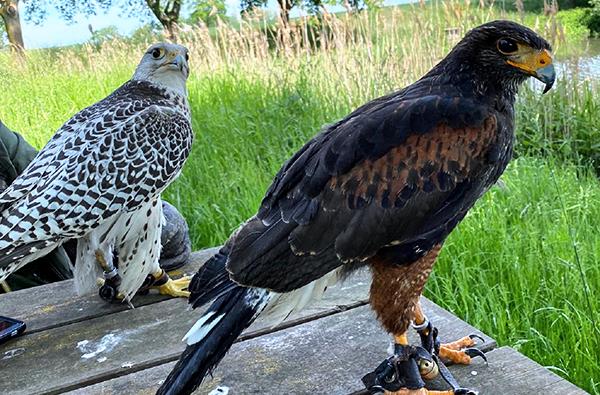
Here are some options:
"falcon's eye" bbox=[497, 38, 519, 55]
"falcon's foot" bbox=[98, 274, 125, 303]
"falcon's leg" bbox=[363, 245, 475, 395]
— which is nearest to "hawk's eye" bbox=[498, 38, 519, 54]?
"falcon's eye" bbox=[497, 38, 519, 55]

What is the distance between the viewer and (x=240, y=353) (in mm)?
1530

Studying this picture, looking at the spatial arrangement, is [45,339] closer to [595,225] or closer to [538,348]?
[538,348]

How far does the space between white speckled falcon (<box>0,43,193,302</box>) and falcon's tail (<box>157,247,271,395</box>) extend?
0.54 metres

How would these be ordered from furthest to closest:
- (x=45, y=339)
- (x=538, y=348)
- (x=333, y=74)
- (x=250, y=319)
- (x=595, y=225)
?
(x=333, y=74), (x=595, y=225), (x=538, y=348), (x=45, y=339), (x=250, y=319)

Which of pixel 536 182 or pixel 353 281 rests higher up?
pixel 353 281

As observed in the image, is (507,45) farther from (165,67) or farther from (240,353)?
(165,67)

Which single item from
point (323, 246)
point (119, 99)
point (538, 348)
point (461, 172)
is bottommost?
point (538, 348)

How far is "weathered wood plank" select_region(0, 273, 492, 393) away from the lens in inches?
58.6

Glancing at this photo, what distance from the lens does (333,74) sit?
4.95 m

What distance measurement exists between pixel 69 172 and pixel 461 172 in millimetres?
1248

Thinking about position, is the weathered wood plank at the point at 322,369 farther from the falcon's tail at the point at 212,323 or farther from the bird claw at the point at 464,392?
the falcon's tail at the point at 212,323

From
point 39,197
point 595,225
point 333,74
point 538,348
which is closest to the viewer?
point 39,197

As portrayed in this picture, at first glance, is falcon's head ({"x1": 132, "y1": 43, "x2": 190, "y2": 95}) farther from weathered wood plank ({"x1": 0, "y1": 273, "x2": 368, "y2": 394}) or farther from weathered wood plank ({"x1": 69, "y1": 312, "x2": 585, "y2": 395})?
weathered wood plank ({"x1": 69, "y1": 312, "x2": 585, "y2": 395})

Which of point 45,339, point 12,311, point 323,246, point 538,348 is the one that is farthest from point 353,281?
point 12,311
